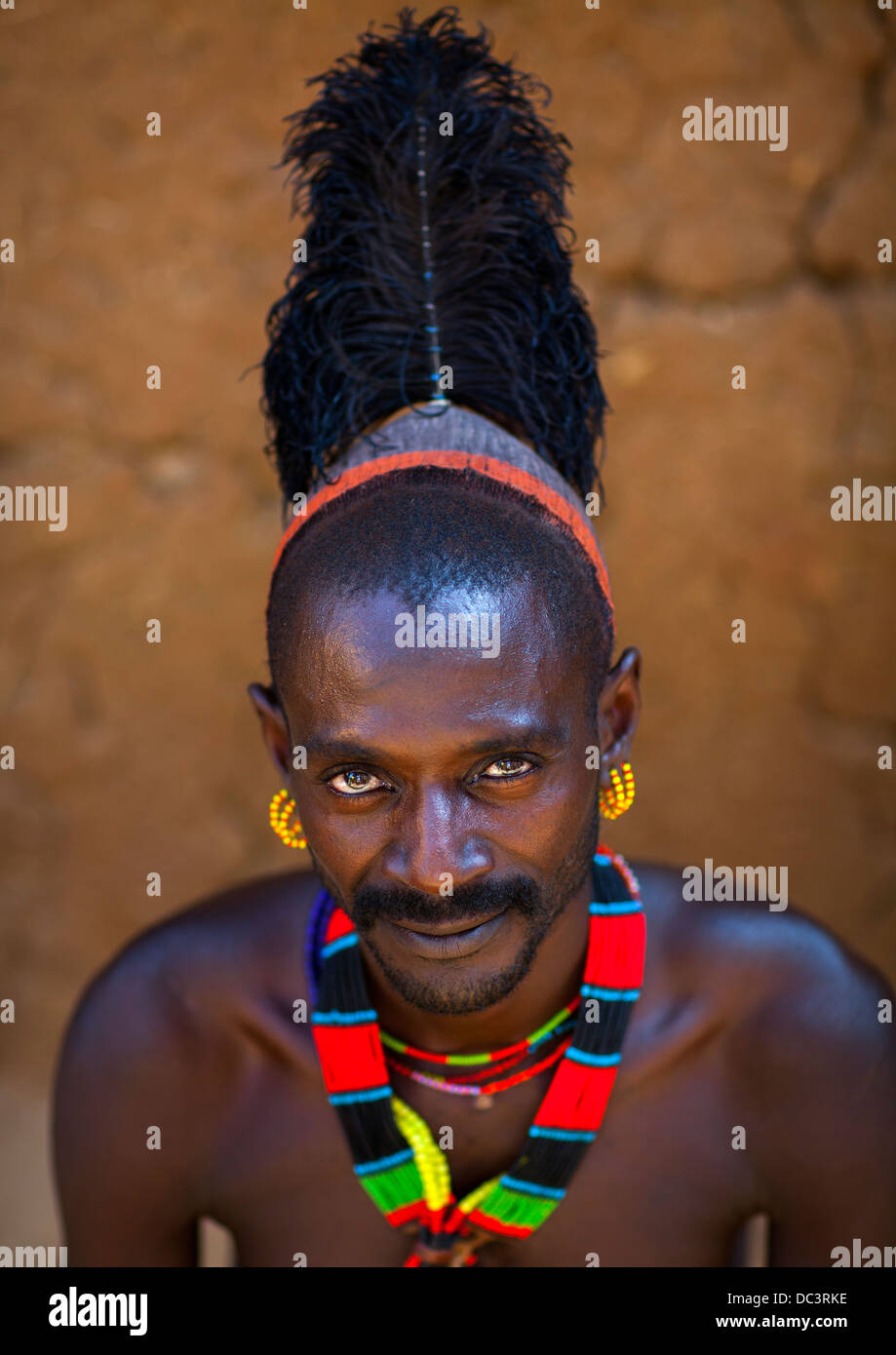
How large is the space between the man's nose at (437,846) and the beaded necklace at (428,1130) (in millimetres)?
471

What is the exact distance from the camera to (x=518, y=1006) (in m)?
2.00

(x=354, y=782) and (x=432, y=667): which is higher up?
(x=432, y=667)

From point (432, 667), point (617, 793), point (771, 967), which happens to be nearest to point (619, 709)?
point (617, 793)

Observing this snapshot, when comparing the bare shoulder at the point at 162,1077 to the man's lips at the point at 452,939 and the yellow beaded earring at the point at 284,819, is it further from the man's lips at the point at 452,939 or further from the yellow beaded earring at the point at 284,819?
the man's lips at the point at 452,939

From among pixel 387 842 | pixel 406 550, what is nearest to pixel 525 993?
pixel 387 842

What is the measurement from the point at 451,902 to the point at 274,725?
1.36 ft

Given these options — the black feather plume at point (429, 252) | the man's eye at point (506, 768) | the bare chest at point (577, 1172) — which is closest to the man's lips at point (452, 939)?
the man's eye at point (506, 768)

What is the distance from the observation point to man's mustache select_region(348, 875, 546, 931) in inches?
65.4

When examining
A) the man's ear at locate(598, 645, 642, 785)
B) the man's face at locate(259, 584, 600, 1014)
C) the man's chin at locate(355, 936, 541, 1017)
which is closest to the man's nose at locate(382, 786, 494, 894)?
the man's face at locate(259, 584, 600, 1014)

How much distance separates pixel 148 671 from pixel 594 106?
5.38 feet

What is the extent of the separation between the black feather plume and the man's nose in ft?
1.81

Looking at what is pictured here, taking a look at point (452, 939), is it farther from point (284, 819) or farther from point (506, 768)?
point (284, 819)

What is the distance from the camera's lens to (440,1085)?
2.04 metres

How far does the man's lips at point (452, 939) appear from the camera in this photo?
5.60ft
